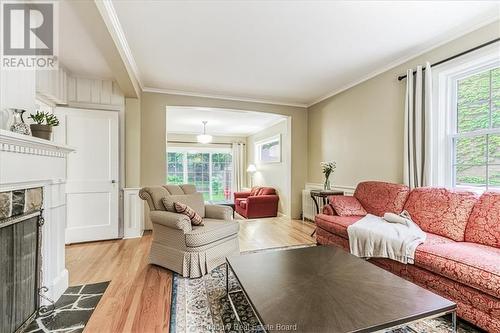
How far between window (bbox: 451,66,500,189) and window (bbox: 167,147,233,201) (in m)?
6.70

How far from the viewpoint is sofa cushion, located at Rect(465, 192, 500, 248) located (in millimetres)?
1969

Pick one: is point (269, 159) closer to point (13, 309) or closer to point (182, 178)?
point (182, 178)

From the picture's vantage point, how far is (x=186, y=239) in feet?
7.96

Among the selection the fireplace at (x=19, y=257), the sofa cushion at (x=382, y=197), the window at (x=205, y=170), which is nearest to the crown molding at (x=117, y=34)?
the fireplace at (x=19, y=257)

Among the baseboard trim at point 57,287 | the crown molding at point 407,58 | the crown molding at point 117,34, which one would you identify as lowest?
the baseboard trim at point 57,287

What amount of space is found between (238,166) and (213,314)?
6852mm

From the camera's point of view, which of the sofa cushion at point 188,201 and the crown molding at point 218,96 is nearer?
the sofa cushion at point 188,201

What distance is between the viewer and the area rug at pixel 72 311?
1.69 m

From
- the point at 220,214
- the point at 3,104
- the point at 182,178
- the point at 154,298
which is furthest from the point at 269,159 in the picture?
the point at 3,104

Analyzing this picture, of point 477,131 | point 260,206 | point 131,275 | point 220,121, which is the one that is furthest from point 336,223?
point 220,121

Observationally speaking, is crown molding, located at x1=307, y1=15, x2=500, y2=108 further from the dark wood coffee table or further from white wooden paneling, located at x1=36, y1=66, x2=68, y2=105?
white wooden paneling, located at x1=36, y1=66, x2=68, y2=105

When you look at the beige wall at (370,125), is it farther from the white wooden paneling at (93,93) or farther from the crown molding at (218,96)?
the white wooden paneling at (93,93)

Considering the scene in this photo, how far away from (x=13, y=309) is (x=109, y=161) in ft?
8.23

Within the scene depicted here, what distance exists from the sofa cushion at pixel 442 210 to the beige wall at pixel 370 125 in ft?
2.19
